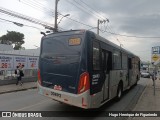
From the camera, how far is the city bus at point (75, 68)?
6.86 metres

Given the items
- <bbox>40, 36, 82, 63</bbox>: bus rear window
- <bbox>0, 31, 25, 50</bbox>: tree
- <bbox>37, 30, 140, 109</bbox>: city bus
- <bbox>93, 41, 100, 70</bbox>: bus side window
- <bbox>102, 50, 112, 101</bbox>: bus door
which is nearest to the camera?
<bbox>37, 30, 140, 109</bbox>: city bus

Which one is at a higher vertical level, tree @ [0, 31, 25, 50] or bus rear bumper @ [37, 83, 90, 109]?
tree @ [0, 31, 25, 50]

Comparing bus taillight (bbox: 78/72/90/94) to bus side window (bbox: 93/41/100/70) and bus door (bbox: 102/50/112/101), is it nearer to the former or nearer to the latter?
bus side window (bbox: 93/41/100/70)

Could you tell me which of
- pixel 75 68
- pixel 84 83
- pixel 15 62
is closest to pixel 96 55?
pixel 75 68

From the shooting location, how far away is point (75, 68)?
277 inches

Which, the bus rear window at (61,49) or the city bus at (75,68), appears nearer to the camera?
the city bus at (75,68)

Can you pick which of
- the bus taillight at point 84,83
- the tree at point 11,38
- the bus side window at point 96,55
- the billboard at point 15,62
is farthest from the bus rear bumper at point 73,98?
the tree at point 11,38

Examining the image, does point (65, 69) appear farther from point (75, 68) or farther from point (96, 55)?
point (96, 55)

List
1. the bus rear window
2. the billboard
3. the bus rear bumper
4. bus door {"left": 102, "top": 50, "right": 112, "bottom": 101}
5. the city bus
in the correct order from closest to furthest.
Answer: the bus rear bumper → the city bus → the bus rear window → bus door {"left": 102, "top": 50, "right": 112, "bottom": 101} → the billboard

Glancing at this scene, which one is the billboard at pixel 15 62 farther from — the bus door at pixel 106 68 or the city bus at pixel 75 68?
the bus door at pixel 106 68

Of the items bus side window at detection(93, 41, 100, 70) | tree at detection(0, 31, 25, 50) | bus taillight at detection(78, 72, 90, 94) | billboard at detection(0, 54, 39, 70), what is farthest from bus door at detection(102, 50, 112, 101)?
tree at detection(0, 31, 25, 50)

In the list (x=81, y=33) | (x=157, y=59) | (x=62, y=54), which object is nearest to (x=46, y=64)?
Answer: (x=62, y=54)

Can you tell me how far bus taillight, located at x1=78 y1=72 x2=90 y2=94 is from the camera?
267 inches

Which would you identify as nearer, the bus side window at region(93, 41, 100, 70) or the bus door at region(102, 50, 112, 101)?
the bus side window at region(93, 41, 100, 70)
